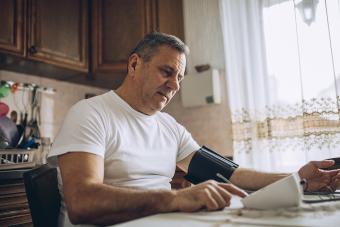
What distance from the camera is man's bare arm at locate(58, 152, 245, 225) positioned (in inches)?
27.2

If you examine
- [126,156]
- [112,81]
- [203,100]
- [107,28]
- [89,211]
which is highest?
[107,28]

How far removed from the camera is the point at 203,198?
68cm

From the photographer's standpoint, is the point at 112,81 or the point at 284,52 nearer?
the point at 284,52

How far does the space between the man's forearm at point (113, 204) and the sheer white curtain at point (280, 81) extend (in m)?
1.28

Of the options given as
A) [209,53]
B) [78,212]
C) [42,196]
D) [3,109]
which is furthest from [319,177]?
[3,109]

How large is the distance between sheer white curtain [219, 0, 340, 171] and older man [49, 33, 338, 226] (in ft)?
2.39

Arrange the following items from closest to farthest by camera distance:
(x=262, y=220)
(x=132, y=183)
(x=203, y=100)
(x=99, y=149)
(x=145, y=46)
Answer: (x=262, y=220) → (x=99, y=149) → (x=132, y=183) → (x=145, y=46) → (x=203, y=100)

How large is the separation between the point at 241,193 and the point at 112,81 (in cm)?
183

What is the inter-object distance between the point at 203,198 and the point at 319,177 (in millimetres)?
Answer: 477

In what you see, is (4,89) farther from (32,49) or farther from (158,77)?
(158,77)

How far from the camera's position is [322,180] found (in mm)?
974

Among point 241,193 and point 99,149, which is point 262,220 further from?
point 99,149

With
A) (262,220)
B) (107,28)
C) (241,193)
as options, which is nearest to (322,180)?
(241,193)

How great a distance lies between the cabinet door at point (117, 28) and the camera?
2164mm
